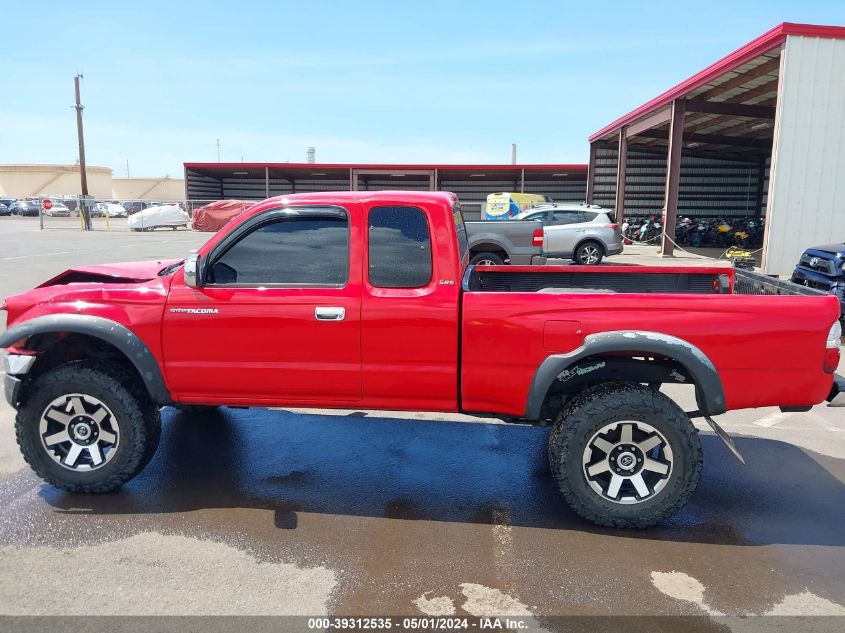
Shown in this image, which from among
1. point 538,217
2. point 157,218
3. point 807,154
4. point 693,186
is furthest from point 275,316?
point 157,218

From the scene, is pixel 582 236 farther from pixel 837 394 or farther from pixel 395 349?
pixel 395 349

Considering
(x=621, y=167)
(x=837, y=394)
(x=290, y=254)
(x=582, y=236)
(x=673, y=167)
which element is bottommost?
(x=837, y=394)

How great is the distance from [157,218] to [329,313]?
119ft

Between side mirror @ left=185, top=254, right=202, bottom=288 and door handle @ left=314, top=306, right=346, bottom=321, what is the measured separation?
75cm

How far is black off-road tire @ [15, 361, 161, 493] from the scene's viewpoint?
4160 millimetres

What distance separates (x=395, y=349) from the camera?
3924mm

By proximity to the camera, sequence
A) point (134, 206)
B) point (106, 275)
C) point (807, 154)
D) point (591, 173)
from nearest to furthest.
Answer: point (106, 275), point (807, 154), point (591, 173), point (134, 206)

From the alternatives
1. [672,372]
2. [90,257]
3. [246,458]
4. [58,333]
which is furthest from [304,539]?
[90,257]

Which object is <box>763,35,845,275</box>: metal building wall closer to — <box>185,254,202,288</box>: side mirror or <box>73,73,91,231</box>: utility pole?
<box>185,254,202,288</box>: side mirror

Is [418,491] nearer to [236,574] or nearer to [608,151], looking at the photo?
[236,574]

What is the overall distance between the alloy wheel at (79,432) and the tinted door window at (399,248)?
6.52ft

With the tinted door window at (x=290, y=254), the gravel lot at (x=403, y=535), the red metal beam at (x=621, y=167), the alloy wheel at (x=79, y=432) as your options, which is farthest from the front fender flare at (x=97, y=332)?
the red metal beam at (x=621, y=167)

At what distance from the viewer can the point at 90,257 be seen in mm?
19531

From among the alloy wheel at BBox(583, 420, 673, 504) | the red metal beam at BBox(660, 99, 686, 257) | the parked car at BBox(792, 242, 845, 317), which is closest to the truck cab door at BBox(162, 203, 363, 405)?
the alloy wheel at BBox(583, 420, 673, 504)
